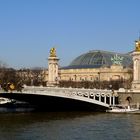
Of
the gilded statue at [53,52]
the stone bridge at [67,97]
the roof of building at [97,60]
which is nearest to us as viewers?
the stone bridge at [67,97]

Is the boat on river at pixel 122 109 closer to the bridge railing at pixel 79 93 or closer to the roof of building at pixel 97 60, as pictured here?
the bridge railing at pixel 79 93

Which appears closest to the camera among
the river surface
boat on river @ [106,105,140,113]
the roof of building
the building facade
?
the river surface

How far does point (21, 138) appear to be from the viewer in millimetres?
27500

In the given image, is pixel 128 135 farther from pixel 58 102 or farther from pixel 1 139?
pixel 58 102

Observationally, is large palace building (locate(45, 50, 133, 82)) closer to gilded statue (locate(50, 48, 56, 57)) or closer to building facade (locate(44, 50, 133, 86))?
building facade (locate(44, 50, 133, 86))

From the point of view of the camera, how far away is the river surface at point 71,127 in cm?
2836

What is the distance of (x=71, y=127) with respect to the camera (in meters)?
32.6

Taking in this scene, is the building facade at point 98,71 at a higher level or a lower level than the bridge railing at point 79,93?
higher

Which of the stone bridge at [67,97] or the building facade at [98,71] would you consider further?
the building facade at [98,71]

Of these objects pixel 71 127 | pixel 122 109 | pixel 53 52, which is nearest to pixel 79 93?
pixel 122 109

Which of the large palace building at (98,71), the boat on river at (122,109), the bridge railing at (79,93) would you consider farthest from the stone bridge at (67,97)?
the large palace building at (98,71)

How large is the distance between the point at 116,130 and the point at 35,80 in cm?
4172

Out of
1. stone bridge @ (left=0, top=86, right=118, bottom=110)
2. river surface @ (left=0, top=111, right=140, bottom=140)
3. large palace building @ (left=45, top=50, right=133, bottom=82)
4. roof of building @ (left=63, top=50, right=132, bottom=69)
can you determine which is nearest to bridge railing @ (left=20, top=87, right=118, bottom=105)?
stone bridge @ (left=0, top=86, right=118, bottom=110)

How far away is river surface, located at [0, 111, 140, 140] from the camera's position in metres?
28.4
